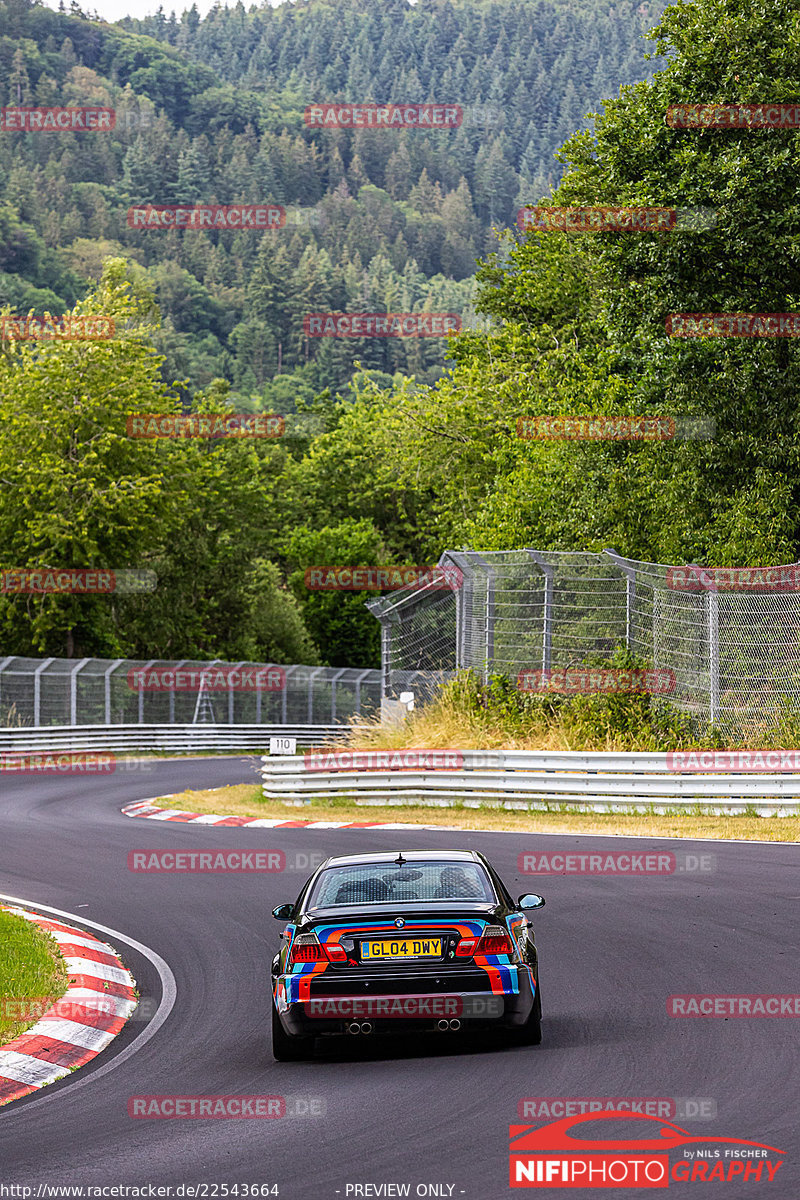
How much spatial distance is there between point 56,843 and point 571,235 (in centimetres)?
2385

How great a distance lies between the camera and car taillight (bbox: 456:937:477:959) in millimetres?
7914

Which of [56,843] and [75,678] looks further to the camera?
[75,678]

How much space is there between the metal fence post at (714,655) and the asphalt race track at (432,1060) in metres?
5.16

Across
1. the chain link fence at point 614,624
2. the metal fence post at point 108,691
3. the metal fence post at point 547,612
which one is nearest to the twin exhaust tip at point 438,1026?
the chain link fence at point 614,624

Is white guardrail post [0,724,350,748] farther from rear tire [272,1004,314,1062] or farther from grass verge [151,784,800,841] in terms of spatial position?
rear tire [272,1004,314,1062]

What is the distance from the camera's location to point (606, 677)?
2266 centimetres

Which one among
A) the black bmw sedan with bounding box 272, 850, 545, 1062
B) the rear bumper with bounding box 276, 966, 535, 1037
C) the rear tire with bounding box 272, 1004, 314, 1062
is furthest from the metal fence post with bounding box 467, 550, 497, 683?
the rear bumper with bounding box 276, 966, 535, 1037

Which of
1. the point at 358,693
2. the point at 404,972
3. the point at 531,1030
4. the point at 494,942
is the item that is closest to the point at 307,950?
the point at 404,972

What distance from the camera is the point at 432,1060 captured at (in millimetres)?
8078

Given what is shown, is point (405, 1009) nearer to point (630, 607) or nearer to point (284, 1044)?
point (284, 1044)

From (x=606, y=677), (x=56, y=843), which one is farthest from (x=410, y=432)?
(x=56, y=843)

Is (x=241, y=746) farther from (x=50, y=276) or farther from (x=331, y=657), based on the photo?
(x=50, y=276)

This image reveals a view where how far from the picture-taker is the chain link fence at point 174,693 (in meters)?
39.6

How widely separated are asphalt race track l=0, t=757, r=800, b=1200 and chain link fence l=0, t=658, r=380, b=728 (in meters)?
19.5
